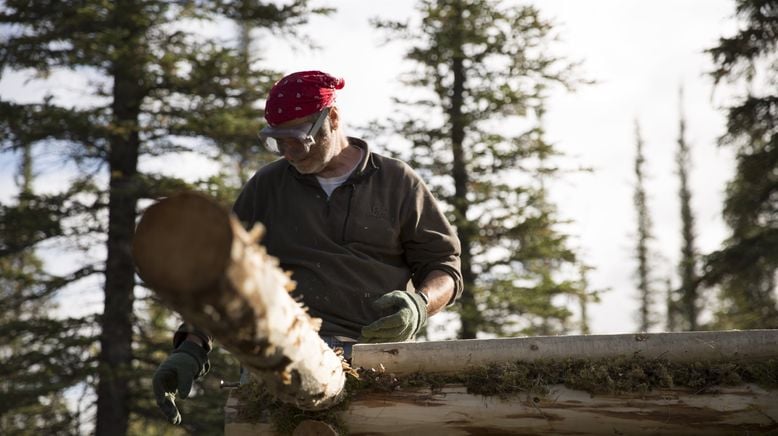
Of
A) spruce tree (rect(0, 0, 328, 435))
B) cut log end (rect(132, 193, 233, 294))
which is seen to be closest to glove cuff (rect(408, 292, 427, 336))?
cut log end (rect(132, 193, 233, 294))

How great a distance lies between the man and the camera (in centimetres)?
421

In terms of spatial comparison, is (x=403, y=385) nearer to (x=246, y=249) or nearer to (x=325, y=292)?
(x=325, y=292)

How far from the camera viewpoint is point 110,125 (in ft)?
39.8

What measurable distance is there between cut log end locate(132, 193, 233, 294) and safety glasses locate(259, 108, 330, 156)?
1.99 metres

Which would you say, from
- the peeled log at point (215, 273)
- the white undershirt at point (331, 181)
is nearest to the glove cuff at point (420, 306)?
the white undershirt at point (331, 181)

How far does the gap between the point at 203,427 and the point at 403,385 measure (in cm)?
955

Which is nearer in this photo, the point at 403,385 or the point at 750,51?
the point at 403,385

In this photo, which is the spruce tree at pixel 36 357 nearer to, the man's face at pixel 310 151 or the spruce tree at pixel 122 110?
the spruce tree at pixel 122 110

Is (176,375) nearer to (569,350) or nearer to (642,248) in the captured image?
(569,350)

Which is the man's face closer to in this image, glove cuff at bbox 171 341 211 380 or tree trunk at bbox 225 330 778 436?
glove cuff at bbox 171 341 211 380

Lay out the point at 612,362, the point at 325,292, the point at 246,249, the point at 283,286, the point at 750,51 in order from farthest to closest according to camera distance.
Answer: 1. the point at 750,51
2. the point at 325,292
3. the point at 612,362
4. the point at 283,286
5. the point at 246,249

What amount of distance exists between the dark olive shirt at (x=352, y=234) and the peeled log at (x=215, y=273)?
1.58 metres

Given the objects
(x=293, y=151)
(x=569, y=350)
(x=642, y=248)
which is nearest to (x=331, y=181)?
(x=293, y=151)

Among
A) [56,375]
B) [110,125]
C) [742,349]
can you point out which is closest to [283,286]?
[742,349]
